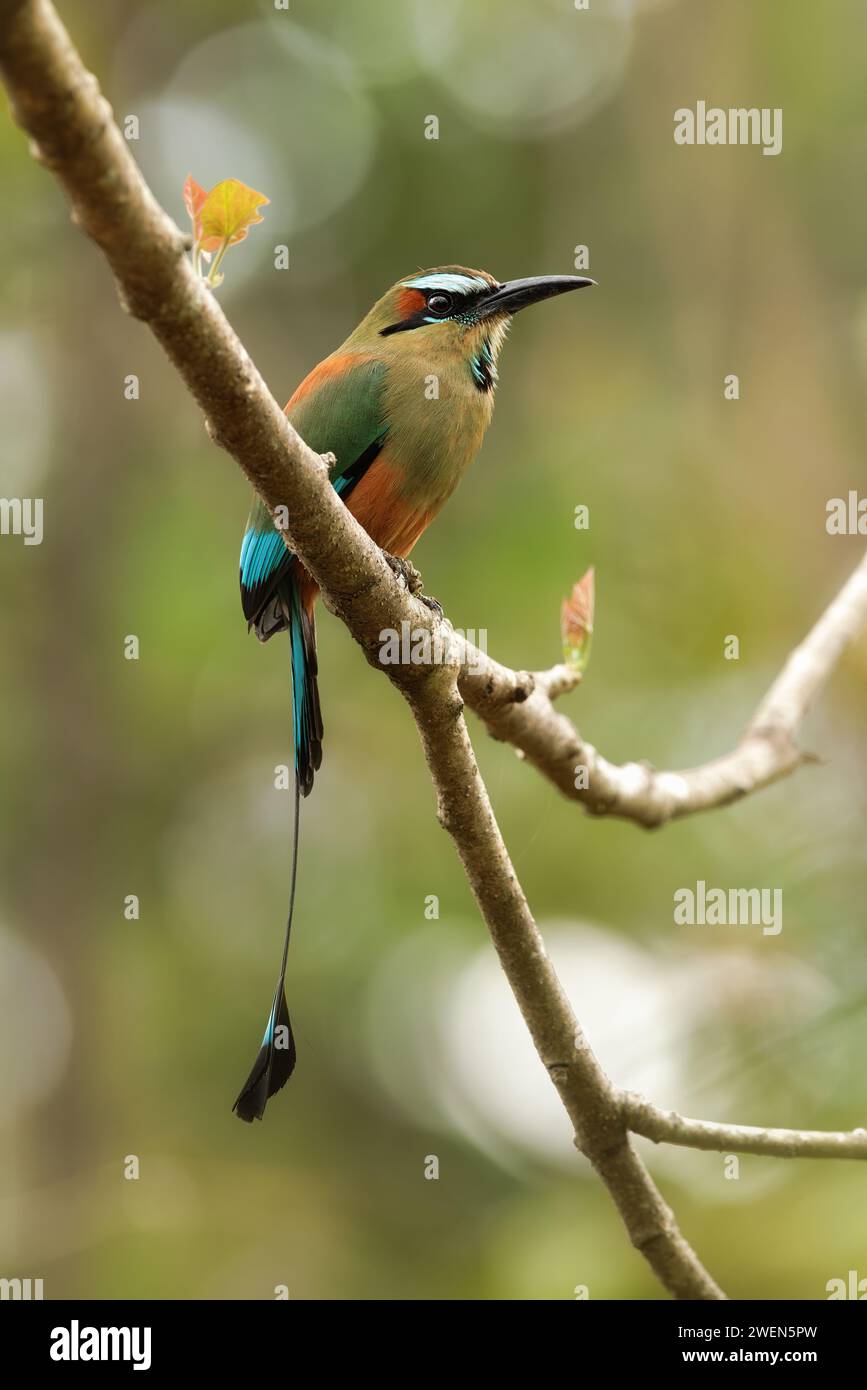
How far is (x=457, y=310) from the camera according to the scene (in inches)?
122

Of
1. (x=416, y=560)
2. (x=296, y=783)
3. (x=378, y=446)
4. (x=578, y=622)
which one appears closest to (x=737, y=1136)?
(x=296, y=783)

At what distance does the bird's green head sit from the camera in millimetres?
3004

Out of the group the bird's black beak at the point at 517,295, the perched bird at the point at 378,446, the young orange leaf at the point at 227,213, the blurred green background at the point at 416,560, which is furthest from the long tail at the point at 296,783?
the blurred green background at the point at 416,560

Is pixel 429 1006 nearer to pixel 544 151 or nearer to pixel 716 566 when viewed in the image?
pixel 716 566

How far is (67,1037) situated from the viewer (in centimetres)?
592

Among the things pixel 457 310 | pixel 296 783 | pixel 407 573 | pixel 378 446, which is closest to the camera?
pixel 407 573

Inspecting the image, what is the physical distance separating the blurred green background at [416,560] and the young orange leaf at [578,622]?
2.02 meters

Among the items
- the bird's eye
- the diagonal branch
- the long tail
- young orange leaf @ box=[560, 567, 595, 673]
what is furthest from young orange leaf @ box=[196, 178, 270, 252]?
the bird's eye

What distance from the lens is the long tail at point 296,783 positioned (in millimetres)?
2170

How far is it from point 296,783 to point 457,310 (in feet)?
3.85

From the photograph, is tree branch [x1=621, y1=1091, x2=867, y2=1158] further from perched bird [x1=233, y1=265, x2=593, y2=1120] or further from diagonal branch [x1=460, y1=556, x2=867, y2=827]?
perched bird [x1=233, y1=265, x2=593, y2=1120]

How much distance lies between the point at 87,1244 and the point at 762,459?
3.87 metres

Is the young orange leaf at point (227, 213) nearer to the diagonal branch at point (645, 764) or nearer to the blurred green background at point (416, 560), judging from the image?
the diagonal branch at point (645, 764)

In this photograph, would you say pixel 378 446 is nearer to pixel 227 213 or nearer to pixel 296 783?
pixel 296 783
